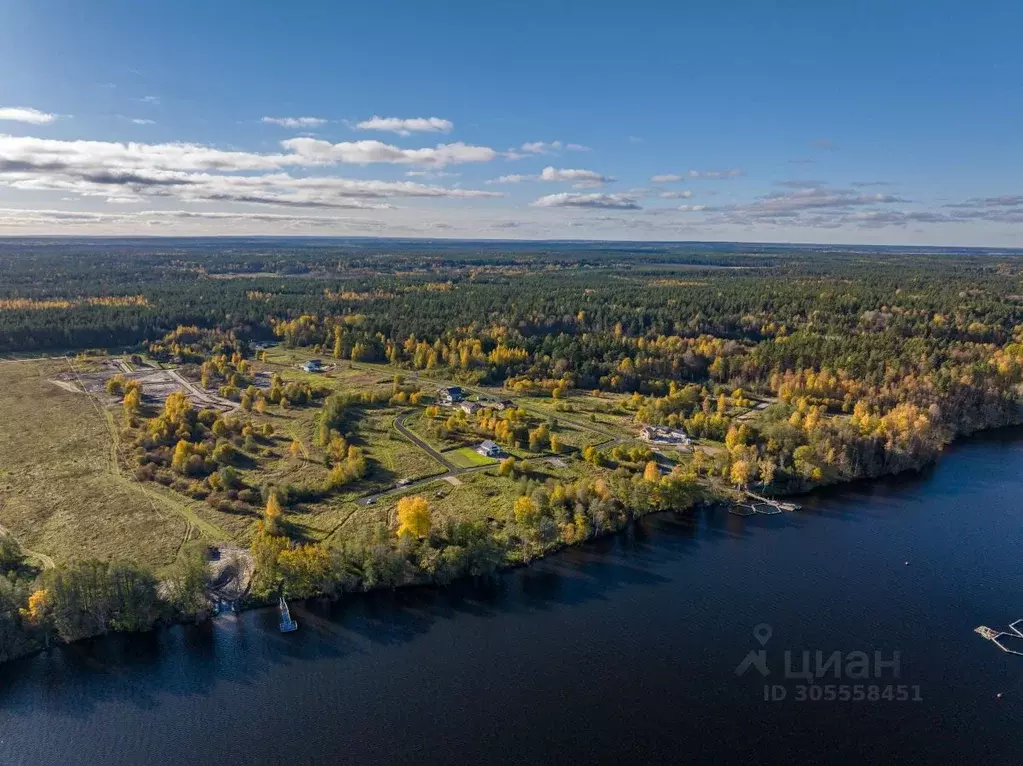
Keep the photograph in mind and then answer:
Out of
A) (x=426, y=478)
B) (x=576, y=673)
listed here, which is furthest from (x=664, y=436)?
(x=576, y=673)

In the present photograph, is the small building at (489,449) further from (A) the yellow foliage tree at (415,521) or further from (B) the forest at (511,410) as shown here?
(A) the yellow foliage tree at (415,521)

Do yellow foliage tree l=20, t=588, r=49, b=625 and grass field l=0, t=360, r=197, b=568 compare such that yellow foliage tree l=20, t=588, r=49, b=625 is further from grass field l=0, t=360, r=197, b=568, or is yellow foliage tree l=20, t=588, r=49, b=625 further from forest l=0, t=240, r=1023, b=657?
grass field l=0, t=360, r=197, b=568

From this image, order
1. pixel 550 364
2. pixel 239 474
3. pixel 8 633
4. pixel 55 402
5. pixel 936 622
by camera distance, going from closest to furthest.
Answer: pixel 8 633 < pixel 936 622 < pixel 239 474 < pixel 55 402 < pixel 550 364

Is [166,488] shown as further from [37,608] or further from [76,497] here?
[37,608]

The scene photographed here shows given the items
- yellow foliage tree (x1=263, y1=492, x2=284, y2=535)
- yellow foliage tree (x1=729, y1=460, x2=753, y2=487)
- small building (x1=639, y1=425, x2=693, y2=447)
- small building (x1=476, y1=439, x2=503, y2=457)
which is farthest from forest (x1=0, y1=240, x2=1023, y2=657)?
small building (x1=639, y1=425, x2=693, y2=447)

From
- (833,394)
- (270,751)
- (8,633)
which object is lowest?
(270,751)

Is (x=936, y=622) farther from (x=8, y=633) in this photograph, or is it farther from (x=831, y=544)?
(x=8, y=633)

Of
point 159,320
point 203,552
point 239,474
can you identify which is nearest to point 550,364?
point 239,474
